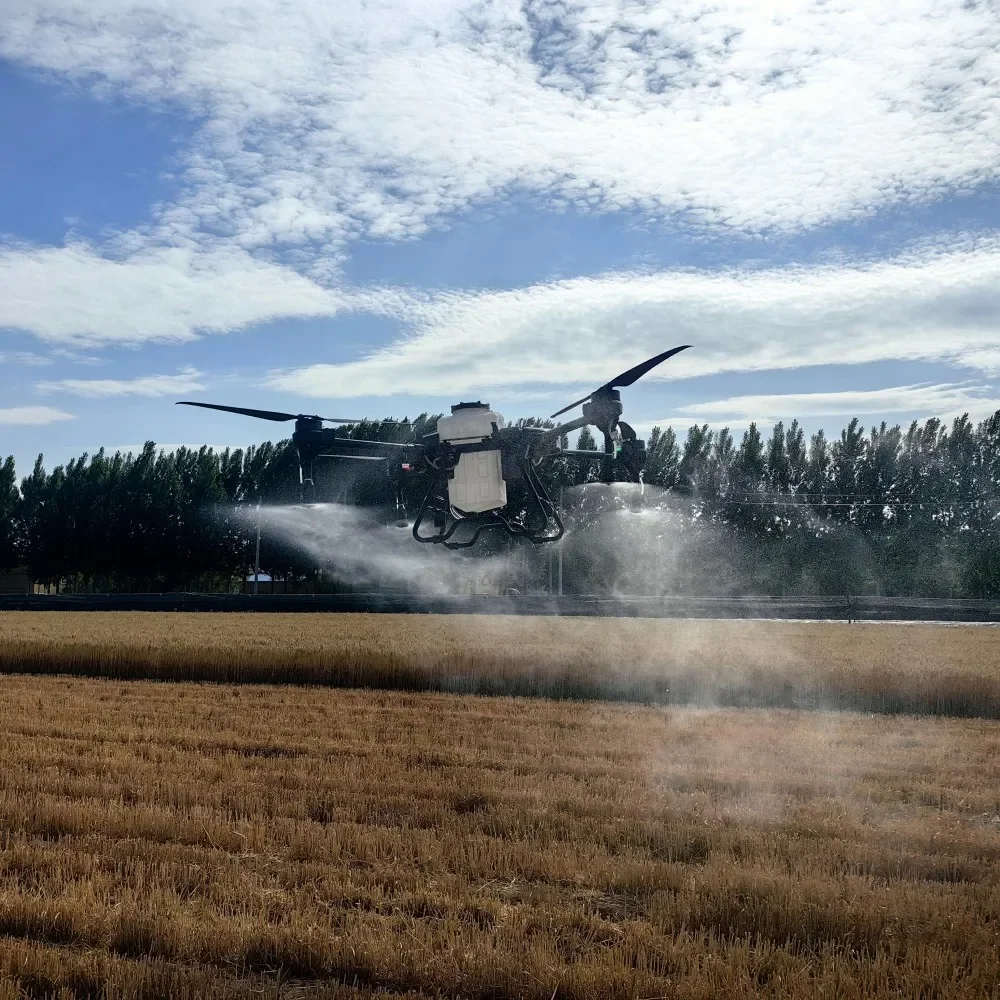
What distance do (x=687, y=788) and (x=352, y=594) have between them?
3280 cm

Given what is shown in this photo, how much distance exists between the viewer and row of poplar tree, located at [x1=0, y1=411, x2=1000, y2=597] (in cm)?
842

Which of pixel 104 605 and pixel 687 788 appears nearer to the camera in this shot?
pixel 687 788

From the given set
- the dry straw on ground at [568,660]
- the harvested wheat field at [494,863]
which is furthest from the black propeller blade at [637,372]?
the dry straw on ground at [568,660]

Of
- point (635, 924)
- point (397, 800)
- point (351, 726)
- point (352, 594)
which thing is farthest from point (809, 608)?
point (635, 924)

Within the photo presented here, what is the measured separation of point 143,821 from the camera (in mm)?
10594

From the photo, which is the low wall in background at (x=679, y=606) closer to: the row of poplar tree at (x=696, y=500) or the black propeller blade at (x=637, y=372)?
the row of poplar tree at (x=696, y=500)

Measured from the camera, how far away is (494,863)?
9469 mm

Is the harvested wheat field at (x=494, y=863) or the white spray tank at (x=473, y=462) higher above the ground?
the white spray tank at (x=473, y=462)

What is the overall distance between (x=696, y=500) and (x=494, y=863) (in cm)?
383

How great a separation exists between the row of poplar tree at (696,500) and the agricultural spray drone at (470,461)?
25 centimetres

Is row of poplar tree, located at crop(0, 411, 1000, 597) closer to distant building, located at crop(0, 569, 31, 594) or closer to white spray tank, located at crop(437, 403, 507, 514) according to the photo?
white spray tank, located at crop(437, 403, 507, 514)

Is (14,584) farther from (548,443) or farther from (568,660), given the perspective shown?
(548,443)

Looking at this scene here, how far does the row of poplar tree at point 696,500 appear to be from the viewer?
27.6 ft

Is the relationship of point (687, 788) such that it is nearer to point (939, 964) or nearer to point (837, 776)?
point (837, 776)
